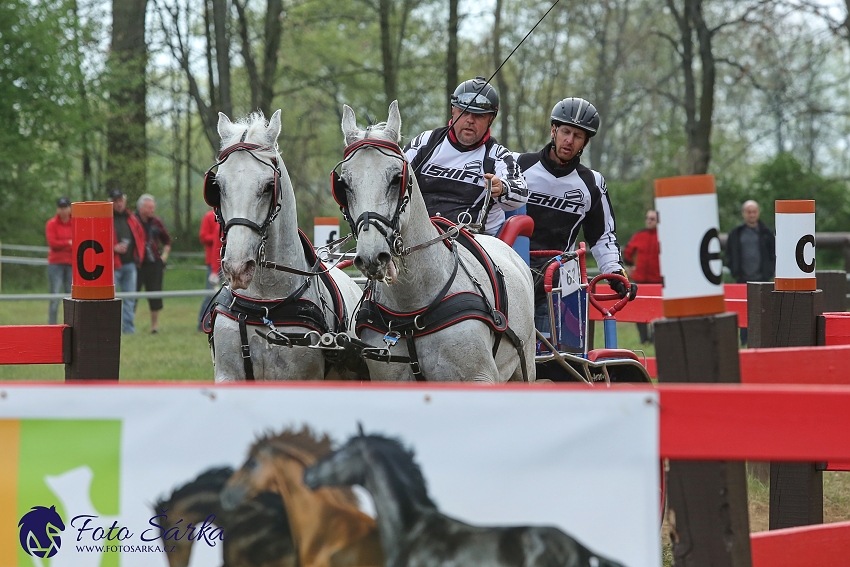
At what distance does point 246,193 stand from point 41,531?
6.91ft

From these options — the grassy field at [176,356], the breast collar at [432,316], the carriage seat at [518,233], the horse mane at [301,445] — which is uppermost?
A: the carriage seat at [518,233]

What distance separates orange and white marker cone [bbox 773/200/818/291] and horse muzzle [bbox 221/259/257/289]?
8.51ft

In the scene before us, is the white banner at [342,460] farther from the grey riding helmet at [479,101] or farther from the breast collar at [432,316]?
the grey riding helmet at [479,101]

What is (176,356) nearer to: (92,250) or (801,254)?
(92,250)

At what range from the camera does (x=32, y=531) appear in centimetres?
243

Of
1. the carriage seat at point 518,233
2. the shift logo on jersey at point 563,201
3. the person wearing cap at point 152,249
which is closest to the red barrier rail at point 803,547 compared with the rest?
the carriage seat at point 518,233

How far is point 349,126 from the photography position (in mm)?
4285

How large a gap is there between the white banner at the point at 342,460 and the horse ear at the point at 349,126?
204 centimetres

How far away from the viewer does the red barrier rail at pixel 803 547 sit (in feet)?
9.96

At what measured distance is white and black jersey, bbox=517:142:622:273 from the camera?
20.2 ft

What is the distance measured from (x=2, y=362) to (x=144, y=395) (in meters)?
2.56

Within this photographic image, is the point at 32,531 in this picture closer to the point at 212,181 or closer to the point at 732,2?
the point at 212,181

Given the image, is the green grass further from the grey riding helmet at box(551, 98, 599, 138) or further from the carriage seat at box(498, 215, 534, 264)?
the grey riding helmet at box(551, 98, 599, 138)

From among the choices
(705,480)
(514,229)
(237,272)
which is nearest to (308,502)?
A: (705,480)
